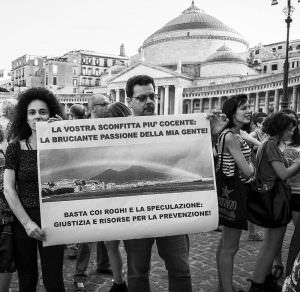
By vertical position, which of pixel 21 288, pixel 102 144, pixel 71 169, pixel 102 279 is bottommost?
pixel 102 279

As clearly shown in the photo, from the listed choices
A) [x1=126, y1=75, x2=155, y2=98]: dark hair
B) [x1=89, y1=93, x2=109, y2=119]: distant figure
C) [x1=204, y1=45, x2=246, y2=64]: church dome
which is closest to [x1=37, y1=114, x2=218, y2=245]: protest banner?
[x1=126, y1=75, x2=155, y2=98]: dark hair

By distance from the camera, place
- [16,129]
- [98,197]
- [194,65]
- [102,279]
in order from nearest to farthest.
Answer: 1. [98,197]
2. [16,129]
3. [102,279]
4. [194,65]

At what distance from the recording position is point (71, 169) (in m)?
3.14

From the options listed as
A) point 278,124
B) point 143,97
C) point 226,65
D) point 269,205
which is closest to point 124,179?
point 143,97

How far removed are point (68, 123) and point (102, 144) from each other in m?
0.31

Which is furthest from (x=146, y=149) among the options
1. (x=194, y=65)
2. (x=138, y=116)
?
(x=194, y=65)

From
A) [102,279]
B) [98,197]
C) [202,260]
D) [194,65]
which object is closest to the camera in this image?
[98,197]

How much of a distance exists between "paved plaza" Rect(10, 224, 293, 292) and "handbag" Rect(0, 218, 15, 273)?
1.56 meters

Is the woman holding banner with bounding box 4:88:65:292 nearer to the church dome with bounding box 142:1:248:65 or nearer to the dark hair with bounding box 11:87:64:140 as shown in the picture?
the dark hair with bounding box 11:87:64:140

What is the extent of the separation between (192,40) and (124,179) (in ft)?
278

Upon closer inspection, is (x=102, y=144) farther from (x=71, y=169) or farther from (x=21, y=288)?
(x=21, y=288)

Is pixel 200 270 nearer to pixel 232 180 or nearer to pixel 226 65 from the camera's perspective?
pixel 232 180

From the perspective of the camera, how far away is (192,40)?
84.5 meters

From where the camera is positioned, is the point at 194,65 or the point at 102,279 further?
the point at 194,65
